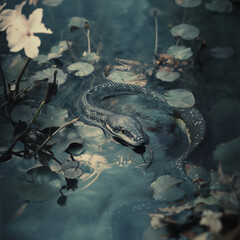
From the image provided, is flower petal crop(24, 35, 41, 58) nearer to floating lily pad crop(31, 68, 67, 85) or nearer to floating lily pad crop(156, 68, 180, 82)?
floating lily pad crop(31, 68, 67, 85)

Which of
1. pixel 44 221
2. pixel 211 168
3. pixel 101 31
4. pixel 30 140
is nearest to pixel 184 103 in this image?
pixel 211 168

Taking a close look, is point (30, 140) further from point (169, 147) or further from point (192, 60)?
point (192, 60)

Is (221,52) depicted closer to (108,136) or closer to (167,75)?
(167,75)

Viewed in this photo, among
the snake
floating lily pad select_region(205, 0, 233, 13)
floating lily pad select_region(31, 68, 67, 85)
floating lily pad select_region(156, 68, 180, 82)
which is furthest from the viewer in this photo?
floating lily pad select_region(205, 0, 233, 13)

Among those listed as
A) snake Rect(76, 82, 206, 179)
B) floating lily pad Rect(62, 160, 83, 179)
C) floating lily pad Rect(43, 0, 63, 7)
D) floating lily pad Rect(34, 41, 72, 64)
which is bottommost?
snake Rect(76, 82, 206, 179)

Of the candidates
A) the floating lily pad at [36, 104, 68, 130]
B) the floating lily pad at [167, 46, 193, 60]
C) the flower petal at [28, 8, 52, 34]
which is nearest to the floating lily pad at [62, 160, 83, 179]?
the floating lily pad at [36, 104, 68, 130]
